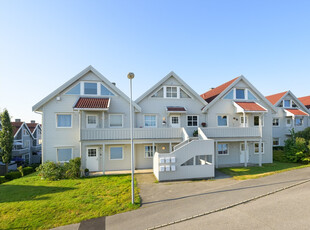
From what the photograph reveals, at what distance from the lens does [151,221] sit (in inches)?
267

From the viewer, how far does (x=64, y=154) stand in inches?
618

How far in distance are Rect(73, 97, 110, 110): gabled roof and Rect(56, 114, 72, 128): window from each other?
220 centimetres

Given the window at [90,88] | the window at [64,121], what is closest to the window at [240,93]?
the window at [90,88]

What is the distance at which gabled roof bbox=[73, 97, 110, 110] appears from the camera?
1461 cm

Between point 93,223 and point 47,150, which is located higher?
point 47,150

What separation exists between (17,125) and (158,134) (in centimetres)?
3084

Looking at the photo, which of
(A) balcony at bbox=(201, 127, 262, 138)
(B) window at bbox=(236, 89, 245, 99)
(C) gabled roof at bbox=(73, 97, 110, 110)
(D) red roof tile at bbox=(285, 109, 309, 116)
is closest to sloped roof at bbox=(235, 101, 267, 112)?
(B) window at bbox=(236, 89, 245, 99)

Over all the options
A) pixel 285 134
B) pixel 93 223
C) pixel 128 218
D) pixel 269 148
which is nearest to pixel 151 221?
pixel 128 218

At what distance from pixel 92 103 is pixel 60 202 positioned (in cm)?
873

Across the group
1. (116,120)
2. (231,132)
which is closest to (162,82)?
(116,120)

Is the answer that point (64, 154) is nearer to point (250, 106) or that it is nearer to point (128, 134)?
point (128, 134)

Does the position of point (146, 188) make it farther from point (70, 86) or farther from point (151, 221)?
point (70, 86)

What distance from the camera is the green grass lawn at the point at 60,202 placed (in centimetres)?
724

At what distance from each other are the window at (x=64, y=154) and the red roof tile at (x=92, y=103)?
4.80m
